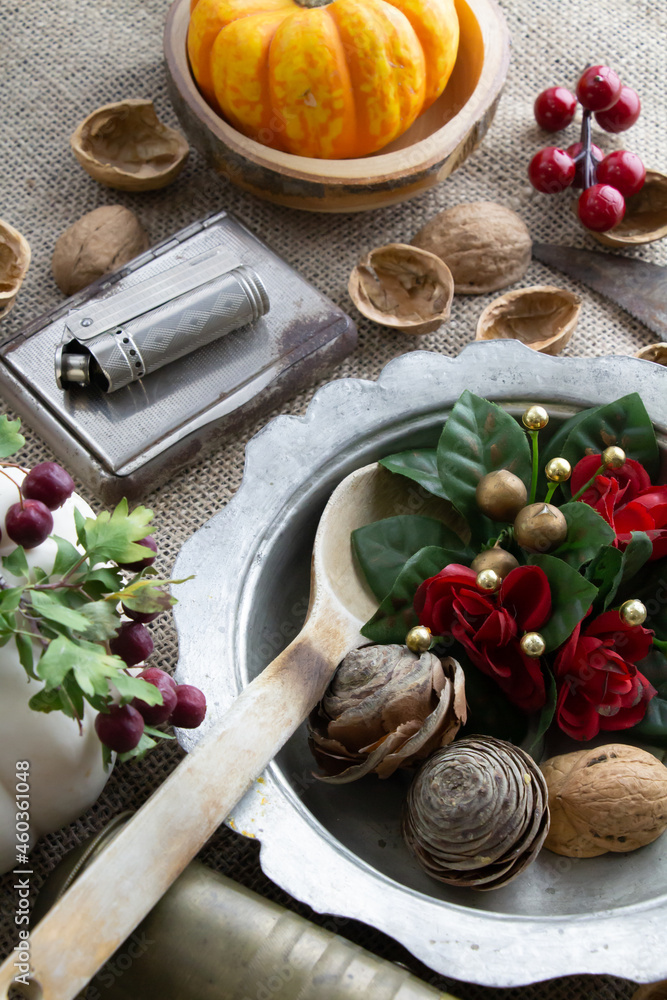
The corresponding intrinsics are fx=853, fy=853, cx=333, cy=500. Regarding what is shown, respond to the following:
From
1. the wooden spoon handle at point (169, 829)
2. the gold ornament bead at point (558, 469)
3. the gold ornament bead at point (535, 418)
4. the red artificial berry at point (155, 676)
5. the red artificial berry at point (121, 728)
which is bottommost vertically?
the gold ornament bead at point (558, 469)

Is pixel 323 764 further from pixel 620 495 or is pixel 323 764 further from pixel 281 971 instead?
pixel 620 495

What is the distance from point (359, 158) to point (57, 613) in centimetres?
68

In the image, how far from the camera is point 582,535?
57 centimetres

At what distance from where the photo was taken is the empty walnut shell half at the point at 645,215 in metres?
0.98

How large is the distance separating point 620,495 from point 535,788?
21cm

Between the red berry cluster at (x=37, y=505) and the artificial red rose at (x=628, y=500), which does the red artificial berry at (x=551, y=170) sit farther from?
the red berry cluster at (x=37, y=505)

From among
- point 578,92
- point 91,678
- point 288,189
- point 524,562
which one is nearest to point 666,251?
point 578,92

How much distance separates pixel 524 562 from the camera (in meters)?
0.62

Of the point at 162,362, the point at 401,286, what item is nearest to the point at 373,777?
the point at 162,362

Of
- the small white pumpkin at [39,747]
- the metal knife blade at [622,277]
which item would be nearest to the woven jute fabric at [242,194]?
the metal knife blade at [622,277]

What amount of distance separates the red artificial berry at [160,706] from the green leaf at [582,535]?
27cm

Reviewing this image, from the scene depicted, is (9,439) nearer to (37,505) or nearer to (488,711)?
Result: (37,505)

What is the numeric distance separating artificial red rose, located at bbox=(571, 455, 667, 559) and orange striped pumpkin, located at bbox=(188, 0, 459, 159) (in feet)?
1.64

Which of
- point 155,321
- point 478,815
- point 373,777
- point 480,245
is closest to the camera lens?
point 478,815
